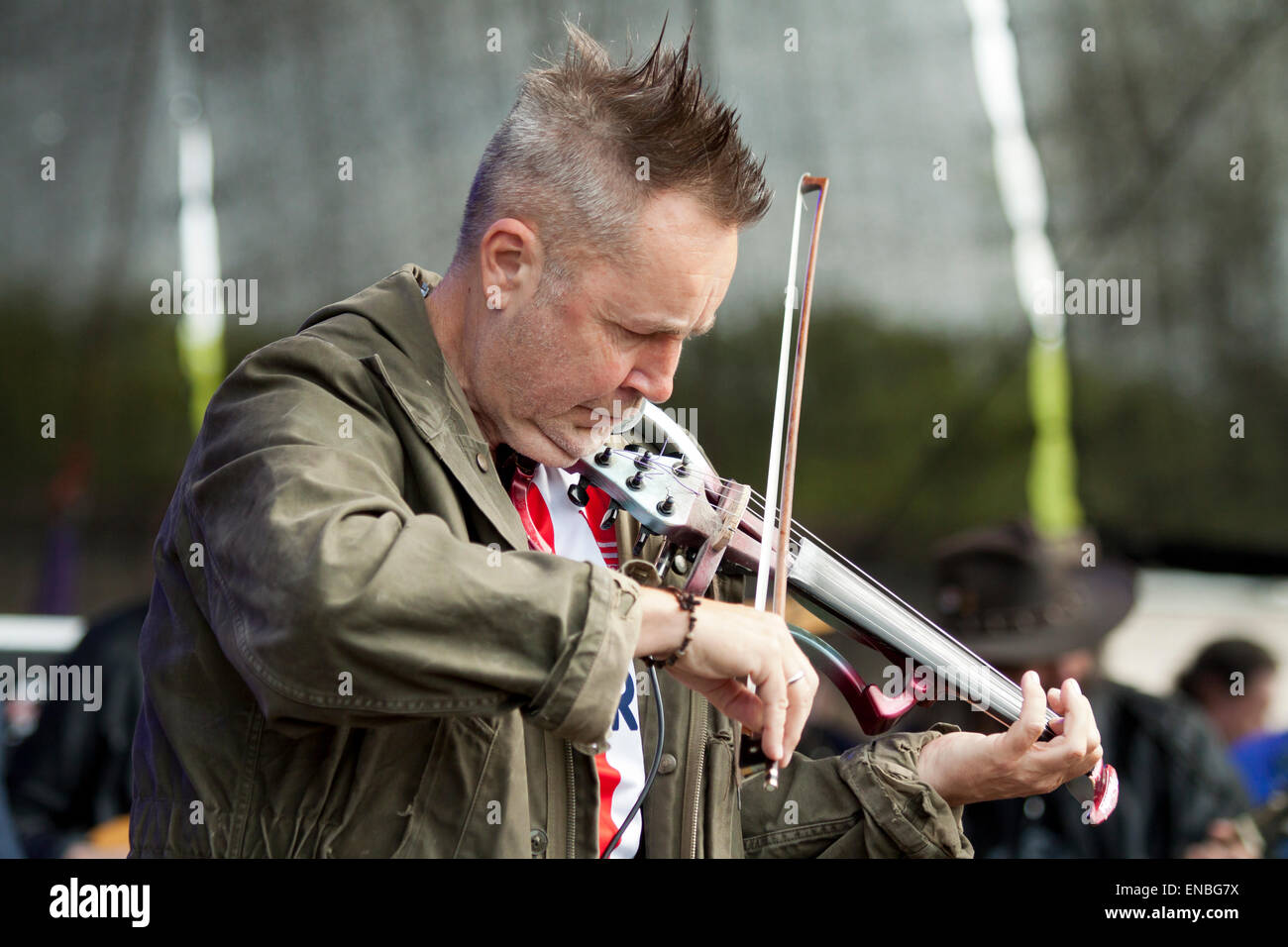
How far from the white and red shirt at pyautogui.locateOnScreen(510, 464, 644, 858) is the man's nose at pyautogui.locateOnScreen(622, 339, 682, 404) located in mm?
222

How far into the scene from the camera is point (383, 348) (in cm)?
150

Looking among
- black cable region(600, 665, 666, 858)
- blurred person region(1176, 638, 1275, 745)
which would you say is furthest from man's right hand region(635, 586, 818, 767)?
blurred person region(1176, 638, 1275, 745)

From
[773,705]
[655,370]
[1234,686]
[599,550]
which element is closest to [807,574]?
[599,550]

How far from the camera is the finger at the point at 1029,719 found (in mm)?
1692

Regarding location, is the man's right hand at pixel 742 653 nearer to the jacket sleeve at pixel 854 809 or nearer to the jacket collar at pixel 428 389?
the jacket collar at pixel 428 389

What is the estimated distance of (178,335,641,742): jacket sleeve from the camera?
3.79 feet

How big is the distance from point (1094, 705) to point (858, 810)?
2.48m

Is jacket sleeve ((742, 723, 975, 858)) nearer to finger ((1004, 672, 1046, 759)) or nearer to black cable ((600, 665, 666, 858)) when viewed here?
finger ((1004, 672, 1046, 759))

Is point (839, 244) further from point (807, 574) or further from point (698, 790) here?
point (698, 790)

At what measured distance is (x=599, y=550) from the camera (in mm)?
1771

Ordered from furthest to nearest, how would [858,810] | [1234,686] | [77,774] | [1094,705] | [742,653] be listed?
[1234,686] < [1094,705] < [77,774] < [858,810] < [742,653]

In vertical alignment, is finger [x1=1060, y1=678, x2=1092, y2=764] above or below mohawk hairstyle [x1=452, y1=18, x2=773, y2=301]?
below

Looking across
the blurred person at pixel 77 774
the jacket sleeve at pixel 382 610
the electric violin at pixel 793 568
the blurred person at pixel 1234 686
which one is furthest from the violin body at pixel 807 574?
the blurred person at pixel 1234 686
